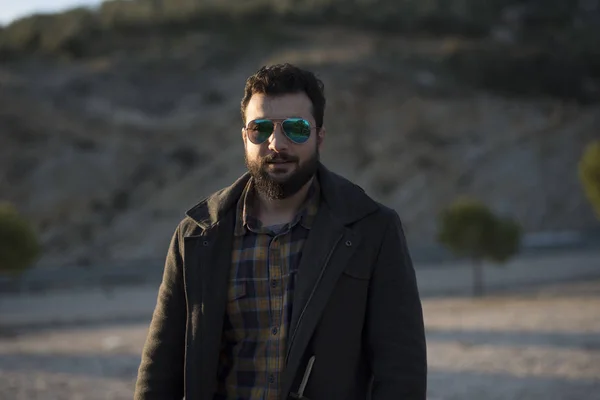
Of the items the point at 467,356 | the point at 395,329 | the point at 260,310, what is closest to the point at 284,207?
the point at 260,310

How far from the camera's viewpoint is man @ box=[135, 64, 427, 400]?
2480mm

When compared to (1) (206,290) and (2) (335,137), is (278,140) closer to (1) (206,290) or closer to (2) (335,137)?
(1) (206,290)

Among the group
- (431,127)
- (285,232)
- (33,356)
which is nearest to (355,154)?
(431,127)

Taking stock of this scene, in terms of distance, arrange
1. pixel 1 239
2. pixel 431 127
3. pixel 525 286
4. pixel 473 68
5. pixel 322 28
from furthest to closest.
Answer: pixel 322 28, pixel 473 68, pixel 431 127, pixel 525 286, pixel 1 239

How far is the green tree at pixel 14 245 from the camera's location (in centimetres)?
2023

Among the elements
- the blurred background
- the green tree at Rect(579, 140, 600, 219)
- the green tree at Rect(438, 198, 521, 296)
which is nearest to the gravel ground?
the blurred background

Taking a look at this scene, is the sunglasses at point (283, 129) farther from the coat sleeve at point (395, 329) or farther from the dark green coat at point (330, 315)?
the coat sleeve at point (395, 329)

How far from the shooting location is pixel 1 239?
2028 cm

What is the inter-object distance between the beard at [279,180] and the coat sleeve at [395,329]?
11.9 inches

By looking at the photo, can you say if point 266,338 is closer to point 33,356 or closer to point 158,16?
point 33,356

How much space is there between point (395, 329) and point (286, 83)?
797 millimetres

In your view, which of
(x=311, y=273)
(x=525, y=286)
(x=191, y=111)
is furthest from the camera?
(x=191, y=111)

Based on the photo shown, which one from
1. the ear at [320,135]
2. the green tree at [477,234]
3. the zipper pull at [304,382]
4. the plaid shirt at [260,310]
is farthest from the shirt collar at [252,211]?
the green tree at [477,234]

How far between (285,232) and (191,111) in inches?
1775
